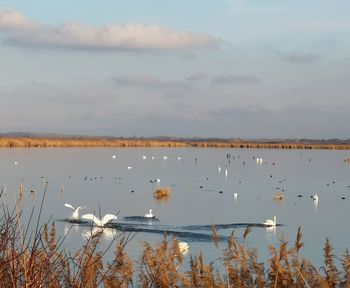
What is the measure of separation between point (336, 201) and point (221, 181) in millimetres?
11526

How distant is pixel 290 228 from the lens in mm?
19969

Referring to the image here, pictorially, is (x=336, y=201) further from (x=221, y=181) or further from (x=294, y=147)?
(x=294, y=147)

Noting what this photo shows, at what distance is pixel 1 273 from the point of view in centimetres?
267

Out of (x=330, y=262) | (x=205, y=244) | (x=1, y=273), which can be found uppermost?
(x=1, y=273)

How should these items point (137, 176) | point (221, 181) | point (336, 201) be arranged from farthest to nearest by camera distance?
point (137, 176) < point (221, 181) < point (336, 201)

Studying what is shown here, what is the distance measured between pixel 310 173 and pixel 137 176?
14.2 metres

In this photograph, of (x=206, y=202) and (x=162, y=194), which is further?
(x=162, y=194)

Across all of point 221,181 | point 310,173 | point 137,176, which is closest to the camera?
point 221,181

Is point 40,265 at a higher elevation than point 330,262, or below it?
higher

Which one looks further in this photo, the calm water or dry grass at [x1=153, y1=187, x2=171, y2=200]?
dry grass at [x1=153, y1=187, x2=171, y2=200]

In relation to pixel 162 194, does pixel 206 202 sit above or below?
below

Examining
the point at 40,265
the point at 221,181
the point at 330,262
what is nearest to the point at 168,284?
the point at 330,262

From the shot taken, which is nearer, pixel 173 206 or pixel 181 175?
pixel 173 206

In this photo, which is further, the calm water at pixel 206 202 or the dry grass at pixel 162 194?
the dry grass at pixel 162 194
